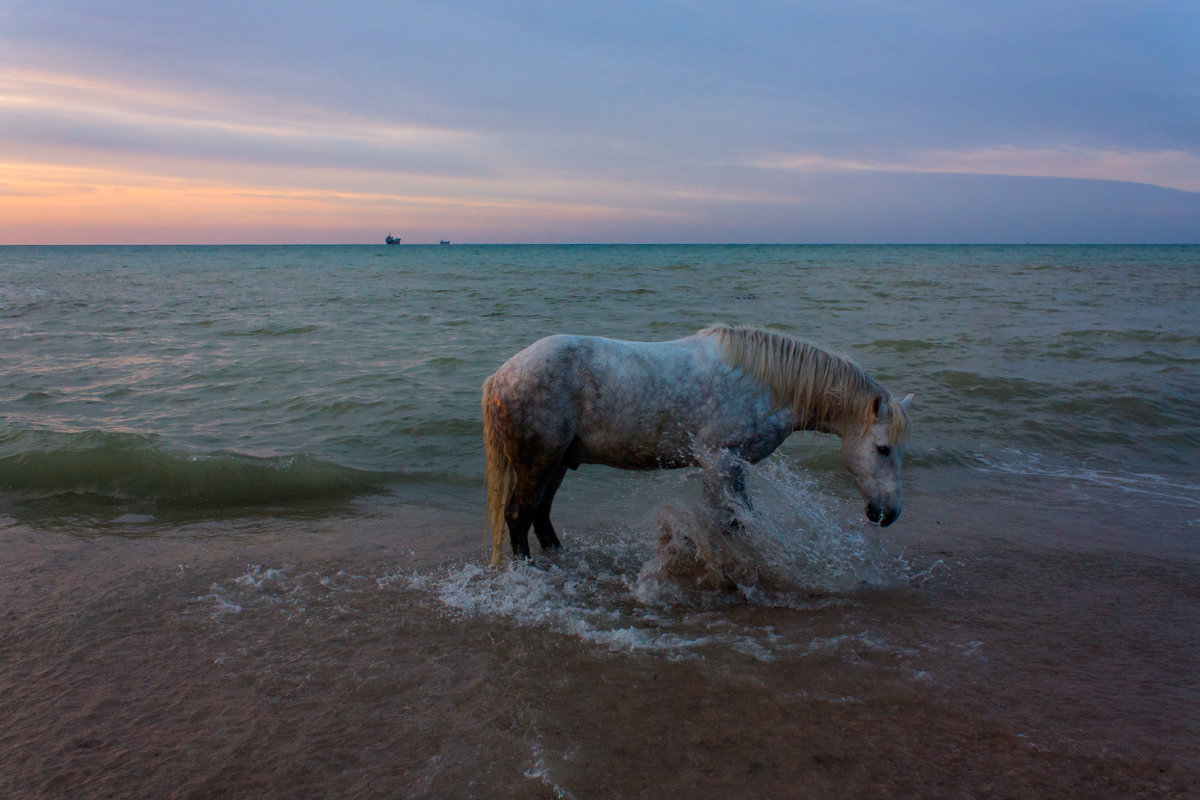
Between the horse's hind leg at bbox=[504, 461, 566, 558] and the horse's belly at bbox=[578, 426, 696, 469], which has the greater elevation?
the horse's belly at bbox=[578, 426, 696, 469]

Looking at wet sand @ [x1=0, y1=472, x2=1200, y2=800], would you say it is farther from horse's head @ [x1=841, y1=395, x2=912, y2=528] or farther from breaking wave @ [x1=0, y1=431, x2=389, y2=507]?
breaking wave @ [x1=0, y1=431, x2=389, y2=507]

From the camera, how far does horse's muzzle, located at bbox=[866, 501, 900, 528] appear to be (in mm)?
4219

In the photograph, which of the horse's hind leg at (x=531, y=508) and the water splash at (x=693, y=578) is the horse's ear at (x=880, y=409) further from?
the horse's hind leg at (x=531, y=508)

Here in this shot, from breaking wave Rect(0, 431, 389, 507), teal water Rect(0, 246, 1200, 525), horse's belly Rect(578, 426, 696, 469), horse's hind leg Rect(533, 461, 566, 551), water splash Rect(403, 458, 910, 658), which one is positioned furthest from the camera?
teal water Rect(0, 246, 1200, 525)

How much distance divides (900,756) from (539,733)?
1.35 meters

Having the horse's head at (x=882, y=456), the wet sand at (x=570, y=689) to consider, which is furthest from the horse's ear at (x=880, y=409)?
the wet sand at (x=570, y=689)

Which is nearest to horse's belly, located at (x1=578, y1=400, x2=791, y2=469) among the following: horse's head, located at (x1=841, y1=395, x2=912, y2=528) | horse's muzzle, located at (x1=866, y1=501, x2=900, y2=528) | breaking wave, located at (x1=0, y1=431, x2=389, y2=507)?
horse's head, located at (x1=841, y1=395, x2=912, y2=528)

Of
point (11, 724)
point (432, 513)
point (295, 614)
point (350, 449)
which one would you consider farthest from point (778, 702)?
point (350, 449)

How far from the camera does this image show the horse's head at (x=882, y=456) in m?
4.17

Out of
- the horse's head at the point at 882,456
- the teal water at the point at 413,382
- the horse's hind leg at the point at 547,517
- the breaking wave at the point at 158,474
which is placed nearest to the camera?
the horse's head at the point at 882,456

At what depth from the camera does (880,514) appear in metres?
4.24

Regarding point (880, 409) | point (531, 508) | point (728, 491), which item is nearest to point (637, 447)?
point (728, 491)

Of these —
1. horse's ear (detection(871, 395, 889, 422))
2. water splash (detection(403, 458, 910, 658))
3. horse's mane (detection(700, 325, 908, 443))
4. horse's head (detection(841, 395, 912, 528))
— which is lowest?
water splash (detection(403, 458, 910, 658))

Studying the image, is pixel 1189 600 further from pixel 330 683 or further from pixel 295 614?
pixel 295 614
